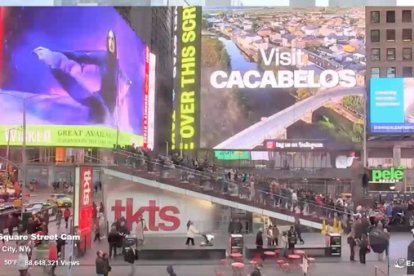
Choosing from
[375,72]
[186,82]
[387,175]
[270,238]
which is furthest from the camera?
[375,72]

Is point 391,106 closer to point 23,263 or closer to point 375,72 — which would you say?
point 375,72

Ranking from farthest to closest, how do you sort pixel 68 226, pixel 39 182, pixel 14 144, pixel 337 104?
1. pixel 337 104
2. pixel 14 144
3. pixel 39 182
4. pixel 68 226

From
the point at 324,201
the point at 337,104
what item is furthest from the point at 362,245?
the point at 337,104

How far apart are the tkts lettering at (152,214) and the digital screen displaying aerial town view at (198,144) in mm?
68

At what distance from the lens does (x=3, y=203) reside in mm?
16188

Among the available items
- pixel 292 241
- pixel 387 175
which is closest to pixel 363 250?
pixel 292 241

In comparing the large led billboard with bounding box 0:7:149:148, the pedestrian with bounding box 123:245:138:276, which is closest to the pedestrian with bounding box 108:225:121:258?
the pedestrian with bounding box 123:245:138:276

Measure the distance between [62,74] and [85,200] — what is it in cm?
1412

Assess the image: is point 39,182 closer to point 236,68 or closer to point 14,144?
point 14,144

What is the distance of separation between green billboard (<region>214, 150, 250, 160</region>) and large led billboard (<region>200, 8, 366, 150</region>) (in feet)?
1.03

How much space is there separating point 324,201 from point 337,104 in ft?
50.1

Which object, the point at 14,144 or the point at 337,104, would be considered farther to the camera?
the point at 337,104

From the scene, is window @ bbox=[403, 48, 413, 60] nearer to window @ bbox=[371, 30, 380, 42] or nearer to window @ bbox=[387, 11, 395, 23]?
window @ bbox=[371, 30, 380, 42]

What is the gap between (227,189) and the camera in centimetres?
2114
